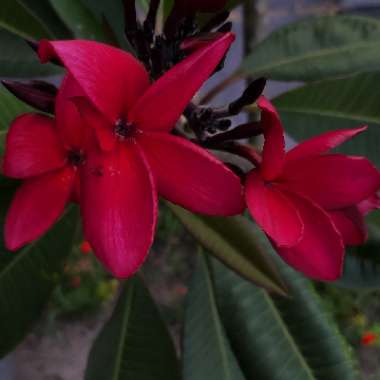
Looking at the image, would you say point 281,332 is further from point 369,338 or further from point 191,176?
point 369,338

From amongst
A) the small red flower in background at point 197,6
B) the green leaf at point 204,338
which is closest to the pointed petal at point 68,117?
the small red flower in background at point 197,6

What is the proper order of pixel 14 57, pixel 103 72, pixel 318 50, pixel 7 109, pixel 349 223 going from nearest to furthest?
pixel 103 72 < pixel 349 223 < pixel 7 109 < pixel 14 57 < pixel 318 50

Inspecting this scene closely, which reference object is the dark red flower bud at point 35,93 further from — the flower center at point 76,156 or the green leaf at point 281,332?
the green leaf at point 281,332

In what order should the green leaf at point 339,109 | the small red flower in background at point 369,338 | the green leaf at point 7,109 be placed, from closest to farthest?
the green leaf at point 7,109 → the green leaf at point 339,109 → the small red flower in background at point 369,338

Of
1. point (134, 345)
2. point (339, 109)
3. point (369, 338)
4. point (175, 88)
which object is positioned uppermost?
point (175, 88)

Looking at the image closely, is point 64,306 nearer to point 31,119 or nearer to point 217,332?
point 217,332

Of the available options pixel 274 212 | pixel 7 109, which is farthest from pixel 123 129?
pixel 7 109

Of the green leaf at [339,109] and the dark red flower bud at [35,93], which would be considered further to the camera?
the green leaf at [339,109]

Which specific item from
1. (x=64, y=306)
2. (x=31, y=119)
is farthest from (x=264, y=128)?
(x=64, y=306)
